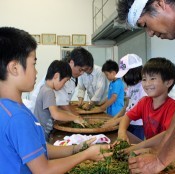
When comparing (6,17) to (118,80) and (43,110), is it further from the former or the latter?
(43,110)

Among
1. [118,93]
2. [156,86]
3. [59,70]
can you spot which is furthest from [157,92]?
[118,93]

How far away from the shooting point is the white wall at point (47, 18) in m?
6.48

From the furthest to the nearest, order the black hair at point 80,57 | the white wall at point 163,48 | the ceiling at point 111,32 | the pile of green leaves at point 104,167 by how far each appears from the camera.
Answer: the ceiling at point 111,32
the white wall at point 163,48
the black hair at point 80,57
the pile of green leaves at point 104,167

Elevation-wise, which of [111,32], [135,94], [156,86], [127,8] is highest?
[111,32]

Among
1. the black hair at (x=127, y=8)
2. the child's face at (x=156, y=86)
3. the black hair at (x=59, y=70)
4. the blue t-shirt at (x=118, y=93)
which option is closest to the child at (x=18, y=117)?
the black hair at (x=127, y=8)

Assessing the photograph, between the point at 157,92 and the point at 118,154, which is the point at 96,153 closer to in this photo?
the point at 118,154

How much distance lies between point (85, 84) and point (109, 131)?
2.52m

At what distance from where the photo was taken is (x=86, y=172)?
113 centimetres

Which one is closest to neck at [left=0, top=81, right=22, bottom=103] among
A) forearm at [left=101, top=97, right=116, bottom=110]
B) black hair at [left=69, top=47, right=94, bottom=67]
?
black hair at [left=69, top=47, right=94, bottom=67]

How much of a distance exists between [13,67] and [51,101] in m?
A: 1.14

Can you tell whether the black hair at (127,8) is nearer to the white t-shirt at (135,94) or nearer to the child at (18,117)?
the child at (18,117)

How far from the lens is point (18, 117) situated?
91 centimetres

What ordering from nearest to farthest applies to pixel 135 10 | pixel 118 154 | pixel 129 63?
1. pixel 135 10
2. pixel 118 154
3. pixel 129 63

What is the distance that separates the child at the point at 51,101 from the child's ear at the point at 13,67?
3.60 feet
